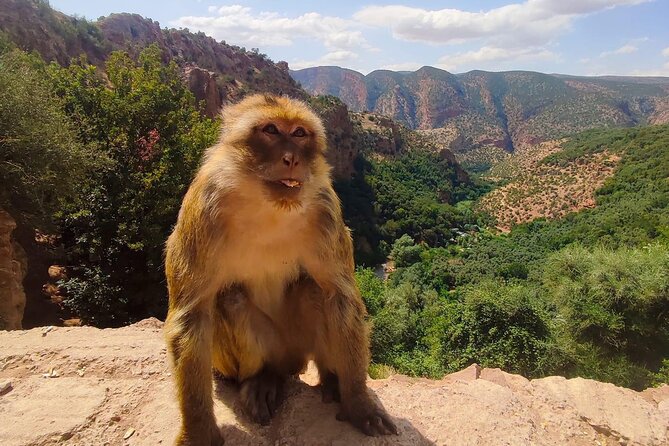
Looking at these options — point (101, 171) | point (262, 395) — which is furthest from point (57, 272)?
point (262, 395)

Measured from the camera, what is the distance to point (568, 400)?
444 cm

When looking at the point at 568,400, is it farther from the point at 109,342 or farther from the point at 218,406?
the point at 109,342

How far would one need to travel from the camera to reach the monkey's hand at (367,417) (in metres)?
3.40

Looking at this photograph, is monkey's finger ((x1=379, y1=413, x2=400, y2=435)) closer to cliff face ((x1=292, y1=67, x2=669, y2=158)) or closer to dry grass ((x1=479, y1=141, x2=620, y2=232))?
dry grass ((x1=479, y1=141, x2=620, y2=232))

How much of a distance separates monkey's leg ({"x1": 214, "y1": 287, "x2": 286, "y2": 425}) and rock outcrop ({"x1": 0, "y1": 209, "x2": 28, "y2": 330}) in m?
7.70

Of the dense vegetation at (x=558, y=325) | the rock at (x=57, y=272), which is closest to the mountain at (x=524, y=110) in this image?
the dense vegetation at (x=558, y=325)

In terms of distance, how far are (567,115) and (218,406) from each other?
157689mm

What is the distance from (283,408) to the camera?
3.69 metres

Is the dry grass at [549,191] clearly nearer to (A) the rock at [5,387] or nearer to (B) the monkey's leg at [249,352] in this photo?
(B) the monkey's leg at [249,352]

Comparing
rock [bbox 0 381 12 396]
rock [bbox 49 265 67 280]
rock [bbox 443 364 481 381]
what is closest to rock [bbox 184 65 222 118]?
rock [bbox 49 265 67 280]

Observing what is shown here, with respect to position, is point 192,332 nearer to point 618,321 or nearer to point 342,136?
point 618,321

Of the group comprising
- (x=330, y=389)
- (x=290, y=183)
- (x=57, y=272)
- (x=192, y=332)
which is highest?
(x=290, y=183)

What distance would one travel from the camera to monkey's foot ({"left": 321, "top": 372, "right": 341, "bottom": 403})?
12.2 feet

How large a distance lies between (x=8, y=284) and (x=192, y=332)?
886cm
